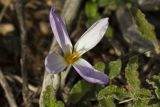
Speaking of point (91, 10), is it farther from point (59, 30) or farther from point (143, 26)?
point (59, 30)

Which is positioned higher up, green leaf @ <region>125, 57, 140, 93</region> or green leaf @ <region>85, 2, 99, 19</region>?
green leaf @ <region>85, 2, 99, 19</region>

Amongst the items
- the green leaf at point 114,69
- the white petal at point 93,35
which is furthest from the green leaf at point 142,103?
the white petal at point 93,35

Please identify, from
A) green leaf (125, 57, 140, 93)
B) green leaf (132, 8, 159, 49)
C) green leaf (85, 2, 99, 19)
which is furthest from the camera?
green leaf (85, 2, 99, 19)

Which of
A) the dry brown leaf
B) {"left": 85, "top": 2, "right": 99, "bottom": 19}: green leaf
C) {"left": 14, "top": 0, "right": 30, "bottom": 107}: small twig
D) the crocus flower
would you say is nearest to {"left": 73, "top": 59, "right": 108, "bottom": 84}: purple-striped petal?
the crocus flower

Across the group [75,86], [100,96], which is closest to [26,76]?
[75,86]

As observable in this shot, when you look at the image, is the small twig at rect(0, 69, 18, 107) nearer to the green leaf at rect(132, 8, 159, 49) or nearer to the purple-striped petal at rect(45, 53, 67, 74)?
the purple-striped petal at rect(45, 53, 67, 74)

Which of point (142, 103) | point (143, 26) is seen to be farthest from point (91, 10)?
point (142, 103)
